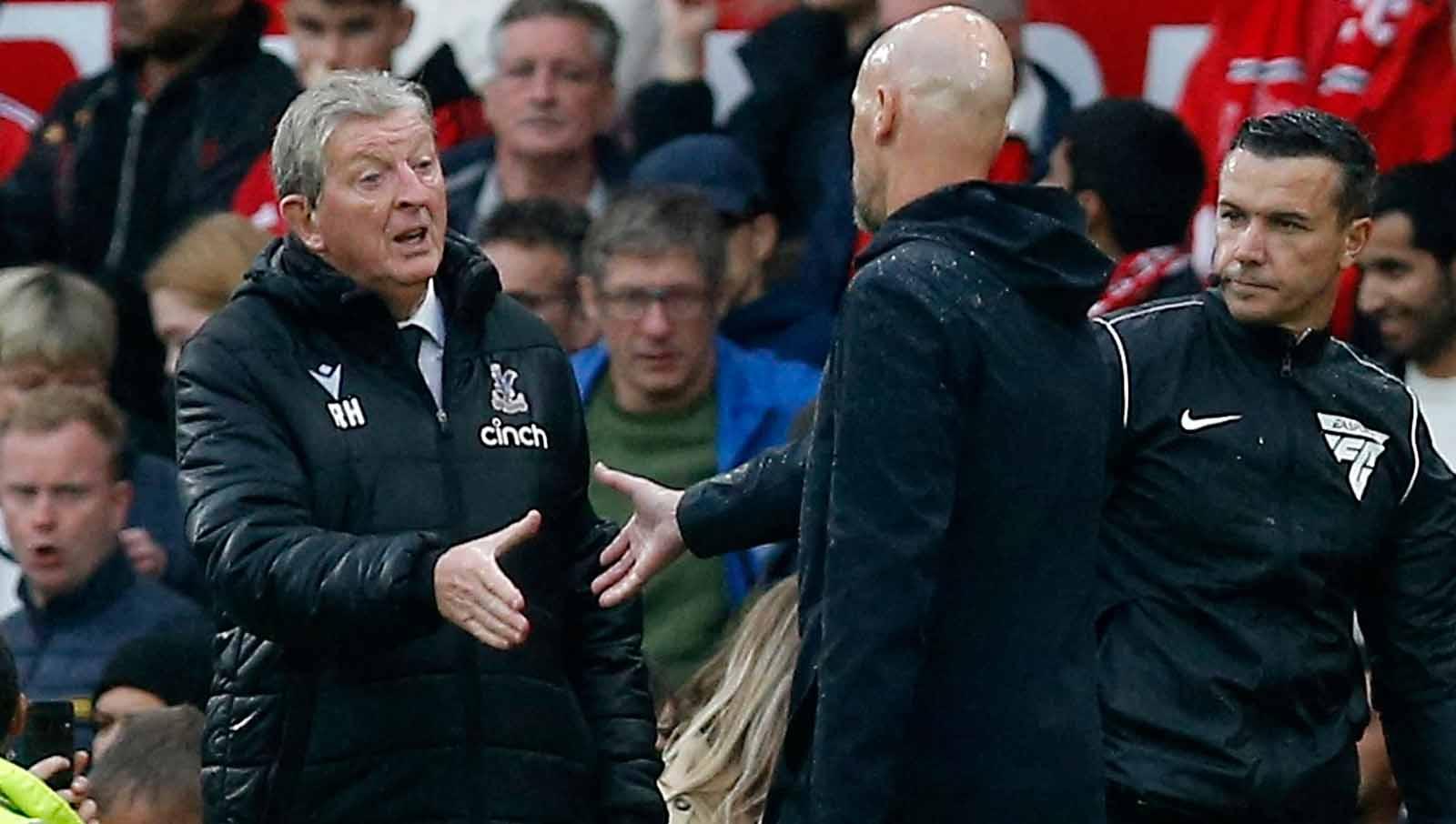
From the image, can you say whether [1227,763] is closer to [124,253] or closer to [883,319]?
[883,319]

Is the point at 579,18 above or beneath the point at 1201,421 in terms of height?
above

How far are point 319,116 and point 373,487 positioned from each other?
568 millimetres

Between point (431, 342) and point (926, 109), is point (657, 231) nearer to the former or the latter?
point (431, 342)

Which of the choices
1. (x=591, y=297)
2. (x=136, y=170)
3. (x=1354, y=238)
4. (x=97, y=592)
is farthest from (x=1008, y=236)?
(x=136, y=170)

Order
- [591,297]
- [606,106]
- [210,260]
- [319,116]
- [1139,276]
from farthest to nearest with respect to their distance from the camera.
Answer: [606,106] → [210,260] → [591,297] → [1139,276] → [319,116]

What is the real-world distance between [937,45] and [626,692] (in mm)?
1214

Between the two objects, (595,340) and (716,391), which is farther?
(595,340)

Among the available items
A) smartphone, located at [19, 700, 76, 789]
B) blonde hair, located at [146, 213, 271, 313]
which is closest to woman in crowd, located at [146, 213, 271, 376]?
blonde hair, located at [146, 213, 271, 313]

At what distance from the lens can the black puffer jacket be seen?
16.2ft

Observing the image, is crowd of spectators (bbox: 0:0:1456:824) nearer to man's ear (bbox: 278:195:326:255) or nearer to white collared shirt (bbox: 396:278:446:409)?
white collared shirt (bbox: 396:278:446:409)

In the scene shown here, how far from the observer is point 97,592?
7.45 m

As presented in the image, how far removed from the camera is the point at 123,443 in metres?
7.66

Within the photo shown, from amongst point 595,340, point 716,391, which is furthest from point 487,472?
point 595,340

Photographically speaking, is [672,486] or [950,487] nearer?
[950,487]
